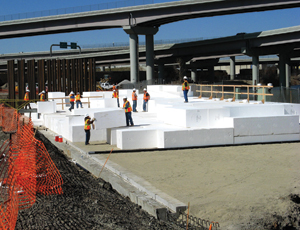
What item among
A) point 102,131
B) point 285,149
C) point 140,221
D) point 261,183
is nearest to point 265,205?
point 261,183

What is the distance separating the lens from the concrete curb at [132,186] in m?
8.10

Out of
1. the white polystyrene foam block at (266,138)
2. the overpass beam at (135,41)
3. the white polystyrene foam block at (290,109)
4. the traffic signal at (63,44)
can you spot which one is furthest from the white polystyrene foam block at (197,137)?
the traffic signal at (63,44)

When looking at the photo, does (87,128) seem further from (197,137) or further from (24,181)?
(24,181)

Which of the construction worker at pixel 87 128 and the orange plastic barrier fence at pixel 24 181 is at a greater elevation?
the construction worker at pixel 87 128

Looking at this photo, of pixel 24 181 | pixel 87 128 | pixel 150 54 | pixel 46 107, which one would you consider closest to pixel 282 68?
pixel 150 54

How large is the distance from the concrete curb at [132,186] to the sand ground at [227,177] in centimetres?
32

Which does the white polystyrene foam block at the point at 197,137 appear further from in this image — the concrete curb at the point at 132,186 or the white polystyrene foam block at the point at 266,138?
the concrete curb at the point at 132,186

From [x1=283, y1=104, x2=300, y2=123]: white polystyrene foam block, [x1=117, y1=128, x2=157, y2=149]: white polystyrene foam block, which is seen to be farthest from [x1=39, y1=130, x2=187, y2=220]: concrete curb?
[x1=283, y1=104, x2=300, y2=123]: white polystyrene foam block

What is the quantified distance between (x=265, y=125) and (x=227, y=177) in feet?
20.5

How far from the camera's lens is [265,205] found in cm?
819

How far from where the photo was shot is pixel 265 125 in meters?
16.2

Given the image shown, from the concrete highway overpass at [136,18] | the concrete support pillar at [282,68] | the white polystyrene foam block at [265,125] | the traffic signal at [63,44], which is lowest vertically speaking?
the white polystyrene foam block at [265,125]

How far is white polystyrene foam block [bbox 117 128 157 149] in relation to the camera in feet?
49.9

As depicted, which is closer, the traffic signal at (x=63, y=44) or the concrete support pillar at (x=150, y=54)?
the concrete support pillar at (x=150, y=54)
